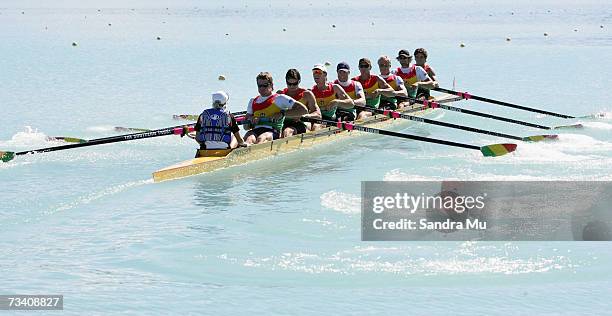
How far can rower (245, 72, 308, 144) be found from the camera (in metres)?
18.4

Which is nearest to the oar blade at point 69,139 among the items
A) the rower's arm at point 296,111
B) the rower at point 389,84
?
the rower's arm at point 296,111

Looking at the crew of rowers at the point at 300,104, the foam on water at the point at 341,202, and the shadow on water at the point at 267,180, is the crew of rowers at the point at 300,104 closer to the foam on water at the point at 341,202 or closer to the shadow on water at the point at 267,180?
the shadow on water at the point at 267,180

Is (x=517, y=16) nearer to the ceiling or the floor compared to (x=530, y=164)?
nearer to the ceiling

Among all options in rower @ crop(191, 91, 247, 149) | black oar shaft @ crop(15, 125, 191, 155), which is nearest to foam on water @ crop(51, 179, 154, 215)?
black oar shaft @ crop(15, 125, 191, 155)

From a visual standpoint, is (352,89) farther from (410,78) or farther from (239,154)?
(239,154)

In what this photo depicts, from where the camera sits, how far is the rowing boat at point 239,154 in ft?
53.7

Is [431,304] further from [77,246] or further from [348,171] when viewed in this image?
[348,171]

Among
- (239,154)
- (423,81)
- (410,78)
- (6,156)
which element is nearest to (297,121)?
(239,154)

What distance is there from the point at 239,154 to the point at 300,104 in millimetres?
1953

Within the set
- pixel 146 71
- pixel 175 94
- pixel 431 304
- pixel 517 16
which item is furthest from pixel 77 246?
pixel 517 16

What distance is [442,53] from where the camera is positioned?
51.0 m

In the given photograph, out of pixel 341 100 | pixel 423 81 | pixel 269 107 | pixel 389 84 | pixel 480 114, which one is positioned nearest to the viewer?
pixel 269 107

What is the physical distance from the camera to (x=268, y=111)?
18609 millimetres

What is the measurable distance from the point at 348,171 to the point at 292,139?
1607 millimetres
